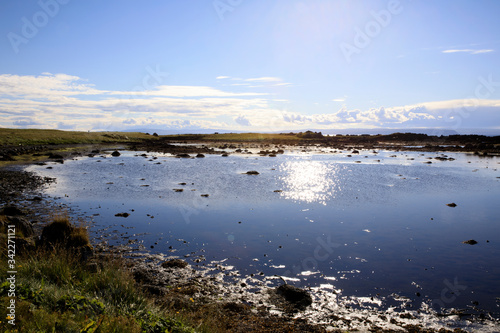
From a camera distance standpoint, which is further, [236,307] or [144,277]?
[144,277]

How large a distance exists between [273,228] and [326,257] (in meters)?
5.10

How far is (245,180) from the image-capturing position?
39594 mm

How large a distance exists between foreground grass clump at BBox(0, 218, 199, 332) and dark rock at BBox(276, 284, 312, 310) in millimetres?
4431

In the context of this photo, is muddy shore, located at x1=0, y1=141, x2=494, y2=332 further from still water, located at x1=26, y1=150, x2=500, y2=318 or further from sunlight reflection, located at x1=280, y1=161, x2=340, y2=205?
sunlight reflection, located at x1=280, y1=161, x2=340, y2=205

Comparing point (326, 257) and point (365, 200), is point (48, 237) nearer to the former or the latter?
point (326, 257)

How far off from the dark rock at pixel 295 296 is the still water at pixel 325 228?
1185 millimetres

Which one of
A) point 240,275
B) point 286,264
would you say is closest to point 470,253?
point 286,264

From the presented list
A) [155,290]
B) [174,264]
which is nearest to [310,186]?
[174,264]

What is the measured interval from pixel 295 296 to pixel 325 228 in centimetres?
931

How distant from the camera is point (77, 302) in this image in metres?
8.10

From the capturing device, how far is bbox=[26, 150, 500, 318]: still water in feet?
43.0

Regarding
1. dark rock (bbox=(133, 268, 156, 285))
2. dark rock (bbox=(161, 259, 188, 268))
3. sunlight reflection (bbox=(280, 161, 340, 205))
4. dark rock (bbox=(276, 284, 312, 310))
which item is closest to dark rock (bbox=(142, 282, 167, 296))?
dark rock (bbox=(133, 268, 156, 285))

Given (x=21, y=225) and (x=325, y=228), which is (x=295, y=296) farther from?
(x=21, y=225)

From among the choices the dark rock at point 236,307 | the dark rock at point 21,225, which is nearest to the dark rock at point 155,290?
the dark rock at point 236,307
